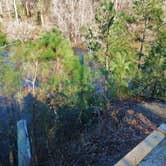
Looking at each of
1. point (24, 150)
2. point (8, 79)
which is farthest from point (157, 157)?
point (8, 79)

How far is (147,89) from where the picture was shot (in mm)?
10586

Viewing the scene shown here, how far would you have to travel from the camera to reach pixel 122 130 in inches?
291

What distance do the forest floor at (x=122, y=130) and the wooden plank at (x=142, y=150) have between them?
2.44m

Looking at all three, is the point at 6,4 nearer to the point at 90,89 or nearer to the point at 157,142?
the point at 90,89

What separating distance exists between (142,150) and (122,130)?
4089 mm

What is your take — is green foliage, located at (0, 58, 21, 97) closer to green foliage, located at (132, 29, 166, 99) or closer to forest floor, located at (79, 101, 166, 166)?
forest floor, located at (79, 101, 166, 166)

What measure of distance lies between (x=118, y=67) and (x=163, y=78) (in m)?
2.05

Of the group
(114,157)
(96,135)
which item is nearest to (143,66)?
(96,135)

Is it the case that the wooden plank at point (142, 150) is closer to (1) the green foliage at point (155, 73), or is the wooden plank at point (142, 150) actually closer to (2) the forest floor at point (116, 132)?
(2) the forest floor at point (116, 132)

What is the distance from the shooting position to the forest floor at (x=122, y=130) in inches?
245

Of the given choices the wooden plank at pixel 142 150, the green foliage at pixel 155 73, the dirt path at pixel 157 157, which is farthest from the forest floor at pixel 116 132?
the dirt path at pixel 157 157

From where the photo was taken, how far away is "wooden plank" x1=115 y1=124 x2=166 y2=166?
314 centimetres

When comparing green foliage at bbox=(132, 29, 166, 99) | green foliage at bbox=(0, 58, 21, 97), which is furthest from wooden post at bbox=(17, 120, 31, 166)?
green foliage at bbox=(132, 29, 166, 99)

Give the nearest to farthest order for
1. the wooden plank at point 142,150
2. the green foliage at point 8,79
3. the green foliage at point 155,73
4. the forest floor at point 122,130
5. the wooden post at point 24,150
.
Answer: the wooden plank at point 142,150 → the wooden post at point 24,150 → the forest floor at point 122,130 → the green foliage at point 8,79 → the green foliage at point 155,73
